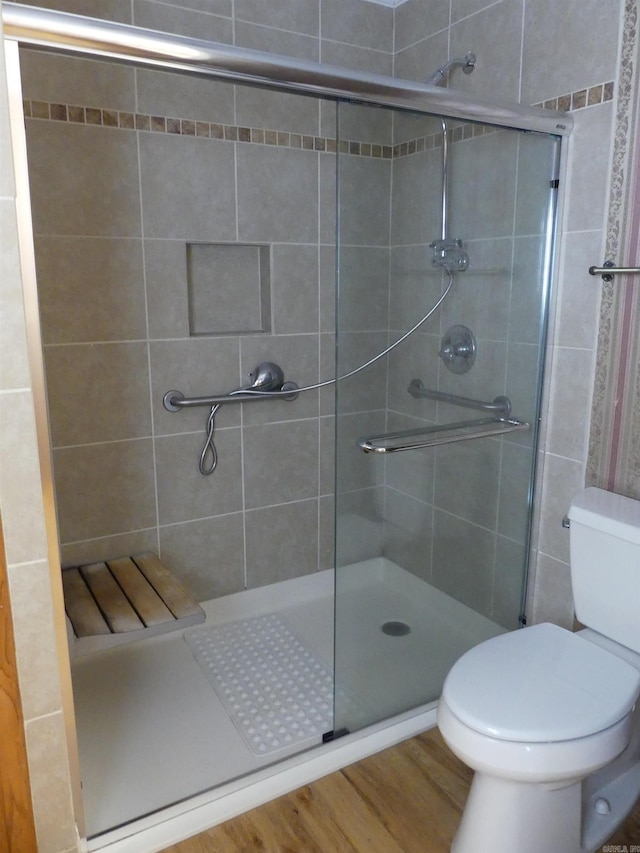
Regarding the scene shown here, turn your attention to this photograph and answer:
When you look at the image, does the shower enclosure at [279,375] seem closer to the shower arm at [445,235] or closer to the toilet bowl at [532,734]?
the shower arm at [445,235]

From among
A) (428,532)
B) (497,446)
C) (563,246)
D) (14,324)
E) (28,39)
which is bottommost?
(428,532)

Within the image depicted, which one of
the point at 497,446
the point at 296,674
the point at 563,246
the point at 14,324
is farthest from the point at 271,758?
the point at 563,246

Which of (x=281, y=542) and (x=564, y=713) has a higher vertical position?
(x=564, y=713)

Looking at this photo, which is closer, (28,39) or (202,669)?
(28,39)

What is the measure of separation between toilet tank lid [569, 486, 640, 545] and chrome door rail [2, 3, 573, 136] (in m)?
1.08

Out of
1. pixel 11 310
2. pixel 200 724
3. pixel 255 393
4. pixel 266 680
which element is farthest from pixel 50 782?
pixel 255 393

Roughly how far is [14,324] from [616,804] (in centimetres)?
184

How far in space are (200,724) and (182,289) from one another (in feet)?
4.85

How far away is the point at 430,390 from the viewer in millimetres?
2000

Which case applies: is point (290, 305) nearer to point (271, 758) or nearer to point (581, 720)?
point (271, 758)

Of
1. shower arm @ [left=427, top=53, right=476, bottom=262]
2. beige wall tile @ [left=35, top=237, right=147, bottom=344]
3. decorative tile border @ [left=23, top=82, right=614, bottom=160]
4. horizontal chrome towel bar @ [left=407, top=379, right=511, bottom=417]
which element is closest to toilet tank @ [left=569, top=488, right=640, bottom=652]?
horizontal chrome towel bar @ [left=407, top=379, right=511, bottom=417]

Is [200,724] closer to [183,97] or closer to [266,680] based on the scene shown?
[266,680]

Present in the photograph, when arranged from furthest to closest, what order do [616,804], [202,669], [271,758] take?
[202,669] → [271,758] → [616,804]

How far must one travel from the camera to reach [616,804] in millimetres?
1684
